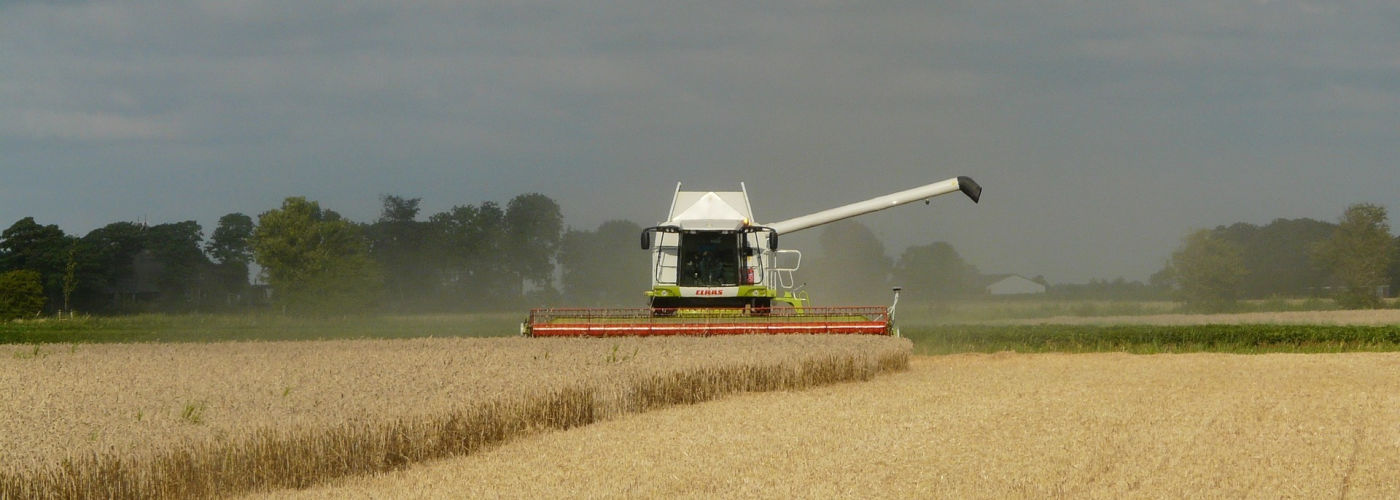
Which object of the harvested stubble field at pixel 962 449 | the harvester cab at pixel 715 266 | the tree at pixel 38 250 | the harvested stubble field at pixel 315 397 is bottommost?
the harvested stubble field at pixel 962 449

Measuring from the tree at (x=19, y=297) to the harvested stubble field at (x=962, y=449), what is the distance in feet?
141

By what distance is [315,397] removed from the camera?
9430mm

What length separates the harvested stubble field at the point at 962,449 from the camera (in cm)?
825

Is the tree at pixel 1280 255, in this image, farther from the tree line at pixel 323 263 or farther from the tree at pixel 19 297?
the tree at pixel 19 297

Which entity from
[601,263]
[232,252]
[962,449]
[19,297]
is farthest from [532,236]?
[962,449]

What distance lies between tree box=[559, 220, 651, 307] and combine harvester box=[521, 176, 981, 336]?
180ft

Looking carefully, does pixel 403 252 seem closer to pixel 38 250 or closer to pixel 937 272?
pixel 38 250

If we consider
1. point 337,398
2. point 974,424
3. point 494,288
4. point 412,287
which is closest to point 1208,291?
point 494,288

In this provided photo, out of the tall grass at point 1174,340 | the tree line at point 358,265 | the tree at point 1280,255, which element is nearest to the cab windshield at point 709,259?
the tall grass at point 1174,340

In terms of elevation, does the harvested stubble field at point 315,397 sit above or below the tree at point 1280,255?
below

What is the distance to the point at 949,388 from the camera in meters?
15.4

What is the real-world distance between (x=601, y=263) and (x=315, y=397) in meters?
71.4

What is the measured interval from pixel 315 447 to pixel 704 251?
42.7 feet

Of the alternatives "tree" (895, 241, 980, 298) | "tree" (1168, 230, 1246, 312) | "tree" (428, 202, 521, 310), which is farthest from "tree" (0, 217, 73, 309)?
"tree" (1168, 230, 1246, 312)
